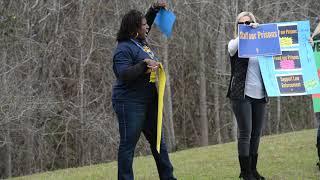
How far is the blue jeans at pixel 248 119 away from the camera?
6488 millimetres

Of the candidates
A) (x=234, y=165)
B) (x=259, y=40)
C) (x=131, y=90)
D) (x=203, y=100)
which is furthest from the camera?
(x=203, y=100)

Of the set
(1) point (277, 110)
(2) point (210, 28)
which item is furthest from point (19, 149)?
(1) point (277, 110)

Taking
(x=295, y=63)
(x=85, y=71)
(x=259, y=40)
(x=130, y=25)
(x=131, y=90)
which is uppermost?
(x=130, y=25)

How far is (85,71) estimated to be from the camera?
68.1 feet

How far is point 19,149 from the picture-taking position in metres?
19.6

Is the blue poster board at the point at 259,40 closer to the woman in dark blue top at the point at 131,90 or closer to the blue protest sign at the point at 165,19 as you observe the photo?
the blue protest sign at the point at 165,19

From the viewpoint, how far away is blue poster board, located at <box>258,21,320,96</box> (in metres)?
6.70

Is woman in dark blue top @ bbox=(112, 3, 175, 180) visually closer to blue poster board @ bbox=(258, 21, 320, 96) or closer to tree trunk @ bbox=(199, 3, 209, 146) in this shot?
blue poster board @ bbox=(258, 21, 320, 96)

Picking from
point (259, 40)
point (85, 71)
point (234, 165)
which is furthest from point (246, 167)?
point (85, 71)

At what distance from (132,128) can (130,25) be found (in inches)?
40.6

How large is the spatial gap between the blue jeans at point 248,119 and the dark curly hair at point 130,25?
4.81ft

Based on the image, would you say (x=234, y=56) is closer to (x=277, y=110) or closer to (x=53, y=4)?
(x=53, y=4)

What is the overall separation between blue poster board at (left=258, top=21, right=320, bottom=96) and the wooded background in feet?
36.3

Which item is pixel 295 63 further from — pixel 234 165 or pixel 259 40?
pixel 234 165
